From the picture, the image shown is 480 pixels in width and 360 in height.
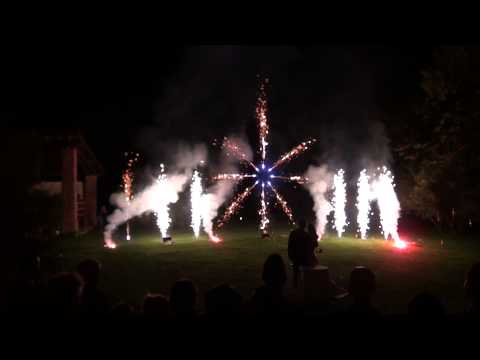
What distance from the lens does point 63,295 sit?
317 centimetres

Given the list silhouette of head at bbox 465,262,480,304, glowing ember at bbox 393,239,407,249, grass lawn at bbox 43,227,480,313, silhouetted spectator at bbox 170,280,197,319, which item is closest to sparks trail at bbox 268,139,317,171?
grass lawn at bbox 43,227,480,313

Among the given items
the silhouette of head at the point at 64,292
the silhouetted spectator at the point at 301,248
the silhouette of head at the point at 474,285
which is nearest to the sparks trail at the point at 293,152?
the silhouetted spectator at the point at 301,248

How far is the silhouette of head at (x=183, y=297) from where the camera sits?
3861 mm

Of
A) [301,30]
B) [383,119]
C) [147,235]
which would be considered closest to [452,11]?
[301,30]

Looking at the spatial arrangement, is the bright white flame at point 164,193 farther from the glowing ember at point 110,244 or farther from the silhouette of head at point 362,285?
the silhouette of head at point 362,285

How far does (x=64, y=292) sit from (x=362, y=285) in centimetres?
268

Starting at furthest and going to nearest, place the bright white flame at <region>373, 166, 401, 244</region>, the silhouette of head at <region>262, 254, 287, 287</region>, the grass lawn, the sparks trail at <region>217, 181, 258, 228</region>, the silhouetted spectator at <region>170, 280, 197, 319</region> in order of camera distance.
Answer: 1. the sparks trail at <region>217, 181, 258, 228</region>
2. the bright white flame at <region>373, 166, 401, 244</region>
3. the grass lawn
4. the silhouette of head at <region>262, 254, 287, 287</region>
5. the silhouetted spectator at <region>170, 280, 197, 319</region>

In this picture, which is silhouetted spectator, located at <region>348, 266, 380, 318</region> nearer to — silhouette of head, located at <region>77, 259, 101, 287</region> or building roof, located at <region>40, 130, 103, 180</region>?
silhouette of head, located at <region>77, 259, 101, 287</region>

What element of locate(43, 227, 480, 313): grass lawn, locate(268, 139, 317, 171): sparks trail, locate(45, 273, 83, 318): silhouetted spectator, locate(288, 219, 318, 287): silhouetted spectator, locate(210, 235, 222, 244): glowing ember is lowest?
locate(43, 227, 480, 313): grass lawn

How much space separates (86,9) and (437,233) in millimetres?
28561

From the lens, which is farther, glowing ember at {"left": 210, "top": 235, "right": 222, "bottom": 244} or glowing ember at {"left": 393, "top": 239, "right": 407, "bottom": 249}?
glowing ember at {"left": 210, "top": 235, "right": 222, "bottom": 244}

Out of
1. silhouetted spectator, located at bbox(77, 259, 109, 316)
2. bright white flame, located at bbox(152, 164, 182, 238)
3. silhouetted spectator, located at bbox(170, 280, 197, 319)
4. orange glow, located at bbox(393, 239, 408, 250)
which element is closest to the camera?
silhouetted spectator, located at bbox(170, 280, 197, 319)

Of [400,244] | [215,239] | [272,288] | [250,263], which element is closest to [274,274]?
[272,288]

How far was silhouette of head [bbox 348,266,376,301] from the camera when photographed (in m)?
4.63
